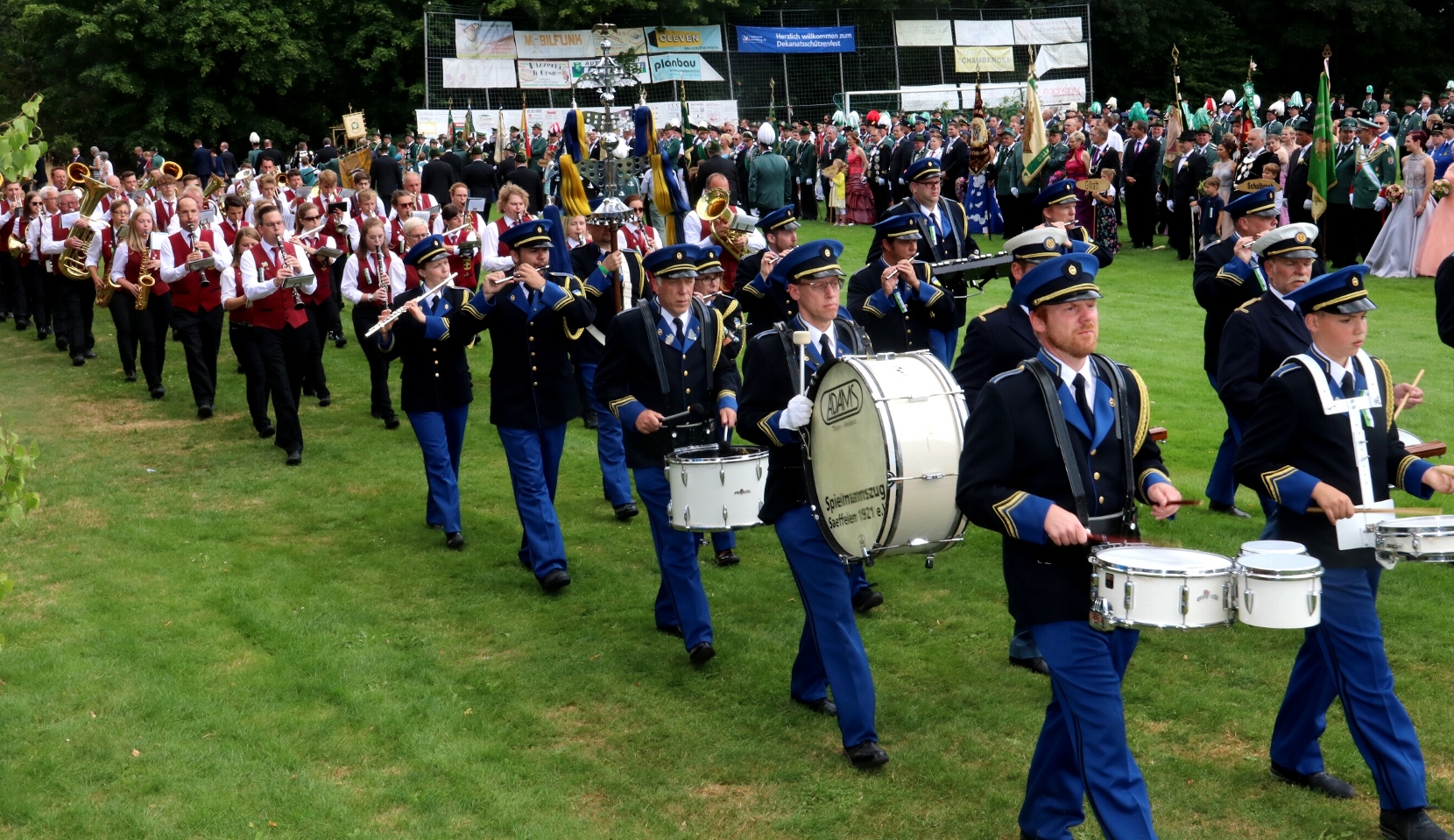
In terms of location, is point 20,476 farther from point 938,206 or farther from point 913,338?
point 938,206

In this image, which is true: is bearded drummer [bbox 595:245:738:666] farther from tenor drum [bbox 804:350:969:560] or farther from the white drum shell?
the white drum shell

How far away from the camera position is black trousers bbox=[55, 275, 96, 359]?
18.6m

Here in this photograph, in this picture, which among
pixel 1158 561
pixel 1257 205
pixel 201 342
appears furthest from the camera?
pixel 201 342

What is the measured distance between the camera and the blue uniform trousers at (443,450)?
10.5 meters

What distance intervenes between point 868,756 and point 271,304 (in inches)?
341

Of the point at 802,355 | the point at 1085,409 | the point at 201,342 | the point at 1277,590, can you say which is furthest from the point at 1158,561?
the point at 201,342

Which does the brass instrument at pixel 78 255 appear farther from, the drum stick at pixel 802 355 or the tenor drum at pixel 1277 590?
the tenor drum at pixel 1277 590

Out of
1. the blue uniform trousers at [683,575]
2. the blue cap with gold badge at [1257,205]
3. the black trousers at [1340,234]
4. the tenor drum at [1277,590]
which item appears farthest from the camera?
the black trousers at [1340,234]

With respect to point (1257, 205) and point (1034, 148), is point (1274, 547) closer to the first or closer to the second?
point (1257, 205)

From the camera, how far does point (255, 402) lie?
14.1 metres

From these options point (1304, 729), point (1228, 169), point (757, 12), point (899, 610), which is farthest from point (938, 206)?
point (757, 12)

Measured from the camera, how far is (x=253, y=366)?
535 inches

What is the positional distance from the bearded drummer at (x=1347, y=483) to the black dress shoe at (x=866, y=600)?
10.5 ft

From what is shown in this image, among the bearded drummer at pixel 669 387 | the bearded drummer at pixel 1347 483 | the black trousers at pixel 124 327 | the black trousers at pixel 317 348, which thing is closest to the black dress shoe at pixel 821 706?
the bearded drummer at pixel 669 387
